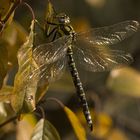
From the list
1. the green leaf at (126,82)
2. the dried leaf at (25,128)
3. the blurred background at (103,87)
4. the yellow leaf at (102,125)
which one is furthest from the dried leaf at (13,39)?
the yellow leaf at (102,125)

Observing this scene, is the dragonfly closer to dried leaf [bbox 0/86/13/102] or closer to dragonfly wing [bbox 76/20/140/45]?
dragonfly wing [bbox 76/20/140/45]

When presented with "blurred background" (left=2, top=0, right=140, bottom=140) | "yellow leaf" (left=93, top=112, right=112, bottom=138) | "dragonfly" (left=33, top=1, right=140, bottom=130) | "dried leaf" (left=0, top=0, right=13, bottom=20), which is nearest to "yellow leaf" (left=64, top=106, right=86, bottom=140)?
"dragonfly" (left=33, top=1, right=140, bottom=130)

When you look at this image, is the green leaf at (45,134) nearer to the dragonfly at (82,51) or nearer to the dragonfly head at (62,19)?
the dragonfly at (82,51)

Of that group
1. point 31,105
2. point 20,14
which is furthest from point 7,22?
point 20,14

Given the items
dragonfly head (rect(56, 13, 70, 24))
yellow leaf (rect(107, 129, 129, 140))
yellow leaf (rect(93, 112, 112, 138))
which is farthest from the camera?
yellow leaf (rect(107, 129, 129, 140))

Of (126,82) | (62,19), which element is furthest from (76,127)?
(126,82)

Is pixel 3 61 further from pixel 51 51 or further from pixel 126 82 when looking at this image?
pixel 126 82
